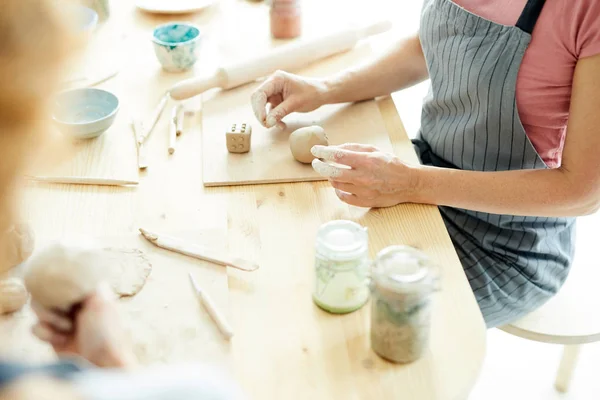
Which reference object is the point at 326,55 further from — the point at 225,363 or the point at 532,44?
the point at 225,363

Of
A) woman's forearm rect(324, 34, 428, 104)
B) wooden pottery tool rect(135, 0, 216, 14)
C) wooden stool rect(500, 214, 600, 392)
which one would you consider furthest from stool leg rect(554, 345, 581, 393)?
wooden pottery tool rect(135, 0, 216, 14)

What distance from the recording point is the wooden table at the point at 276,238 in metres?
0.79

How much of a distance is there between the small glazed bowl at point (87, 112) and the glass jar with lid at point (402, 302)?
2.05ft

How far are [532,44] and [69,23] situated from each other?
80 centimetres

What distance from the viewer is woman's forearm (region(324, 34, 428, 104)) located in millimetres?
1312

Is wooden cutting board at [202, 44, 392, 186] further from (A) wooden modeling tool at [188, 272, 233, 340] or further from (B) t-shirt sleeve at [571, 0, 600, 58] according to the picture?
(B) t-shirt sleeve at [571, 0, 600, 58]

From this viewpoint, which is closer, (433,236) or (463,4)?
(433,236)

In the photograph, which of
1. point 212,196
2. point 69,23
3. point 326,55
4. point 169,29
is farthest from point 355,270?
point 169,29

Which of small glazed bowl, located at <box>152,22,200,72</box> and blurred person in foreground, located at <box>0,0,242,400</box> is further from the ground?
blurred person in foreground, located at <box>0,0,242,400</box>

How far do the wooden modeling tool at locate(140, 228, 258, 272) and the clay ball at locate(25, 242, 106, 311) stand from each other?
0.27 metres

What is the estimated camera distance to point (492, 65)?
1114mm

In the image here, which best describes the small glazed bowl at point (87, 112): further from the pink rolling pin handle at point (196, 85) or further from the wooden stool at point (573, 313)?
the wooden stool at point (573, 313)

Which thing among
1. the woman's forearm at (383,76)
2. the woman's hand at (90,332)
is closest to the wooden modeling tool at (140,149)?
the woman's forearm at (383,76)

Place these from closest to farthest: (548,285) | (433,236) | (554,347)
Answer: (433,236)
(548,285)
(554,347)
